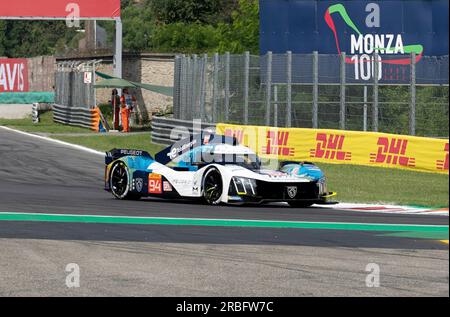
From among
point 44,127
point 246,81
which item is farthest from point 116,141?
point 44,127

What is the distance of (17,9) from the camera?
46.7m

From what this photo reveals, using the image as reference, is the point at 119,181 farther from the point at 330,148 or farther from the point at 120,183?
the point at 330,148

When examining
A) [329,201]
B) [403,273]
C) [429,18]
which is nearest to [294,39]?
[429,18]

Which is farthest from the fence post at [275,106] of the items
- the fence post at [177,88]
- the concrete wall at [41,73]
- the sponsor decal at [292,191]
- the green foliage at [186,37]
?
the green foliage at [186,37]

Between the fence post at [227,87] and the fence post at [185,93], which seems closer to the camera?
the fence post at [227,87]

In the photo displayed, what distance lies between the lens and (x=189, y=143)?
17969 mm

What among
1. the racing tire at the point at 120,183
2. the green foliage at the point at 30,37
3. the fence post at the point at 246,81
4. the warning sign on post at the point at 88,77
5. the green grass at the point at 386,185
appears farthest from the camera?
the green foliage at the point at 30,37

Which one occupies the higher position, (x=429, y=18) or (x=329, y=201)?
(x=429, y=18)

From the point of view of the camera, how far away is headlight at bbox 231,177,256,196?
1681 centimetres

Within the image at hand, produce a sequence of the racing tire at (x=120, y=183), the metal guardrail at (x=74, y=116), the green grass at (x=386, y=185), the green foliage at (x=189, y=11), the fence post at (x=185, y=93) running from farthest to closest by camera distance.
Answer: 1. the green foliage at (x=189, y=11)
2. the metal guardrail at (x=74, y=116)
3. the fence post at (x=185, y=93)
4. the green grass at (x=386, y=185)
5. the racing tire at (x=120, y=183)

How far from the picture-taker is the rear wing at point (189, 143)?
58.7 feet

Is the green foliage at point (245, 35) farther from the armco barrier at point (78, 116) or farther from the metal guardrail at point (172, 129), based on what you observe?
the metal guardrail at point (172, 129)
